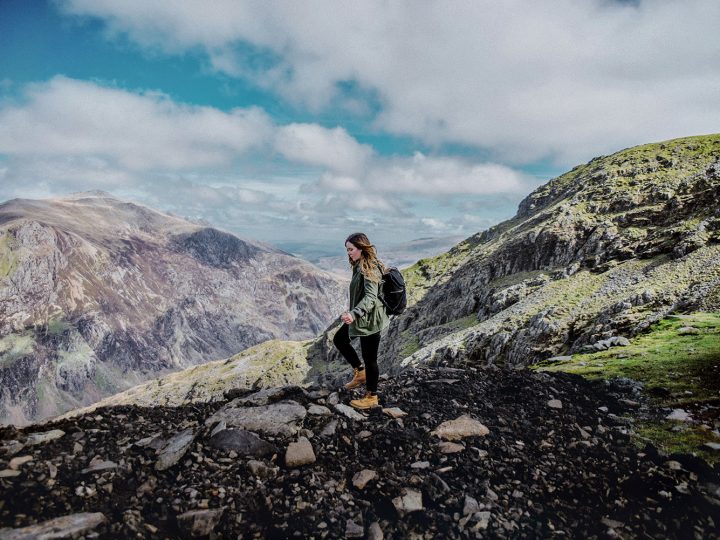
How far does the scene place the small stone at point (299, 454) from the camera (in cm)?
920

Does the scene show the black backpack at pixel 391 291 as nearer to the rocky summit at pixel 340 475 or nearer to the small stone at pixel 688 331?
the rocky summit at pixel 340 475

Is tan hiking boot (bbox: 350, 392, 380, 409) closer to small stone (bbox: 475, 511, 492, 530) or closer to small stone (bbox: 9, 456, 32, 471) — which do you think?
small stone (bbox: 475, 511, 492, 530)

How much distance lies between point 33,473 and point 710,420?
15.8 m

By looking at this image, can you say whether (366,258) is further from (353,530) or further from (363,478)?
(353,530)

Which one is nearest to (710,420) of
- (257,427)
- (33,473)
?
(257,427)

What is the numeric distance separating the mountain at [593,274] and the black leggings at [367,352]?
14.7 ft

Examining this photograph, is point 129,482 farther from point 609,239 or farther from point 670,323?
point 609,239

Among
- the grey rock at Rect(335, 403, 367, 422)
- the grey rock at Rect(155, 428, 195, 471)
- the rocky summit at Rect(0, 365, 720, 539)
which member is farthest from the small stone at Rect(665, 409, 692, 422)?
the grey rock at Rect(155, 428, 195, 471)

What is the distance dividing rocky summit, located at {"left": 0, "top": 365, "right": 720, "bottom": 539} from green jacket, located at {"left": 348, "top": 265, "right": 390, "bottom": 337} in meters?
2.50

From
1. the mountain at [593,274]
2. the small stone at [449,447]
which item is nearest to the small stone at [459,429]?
the small stone at [449,447]

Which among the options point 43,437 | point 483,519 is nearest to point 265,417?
point 43,437

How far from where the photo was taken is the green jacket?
11116 millimetres

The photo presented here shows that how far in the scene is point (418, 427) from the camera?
37.2 ft

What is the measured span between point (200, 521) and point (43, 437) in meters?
4.83
